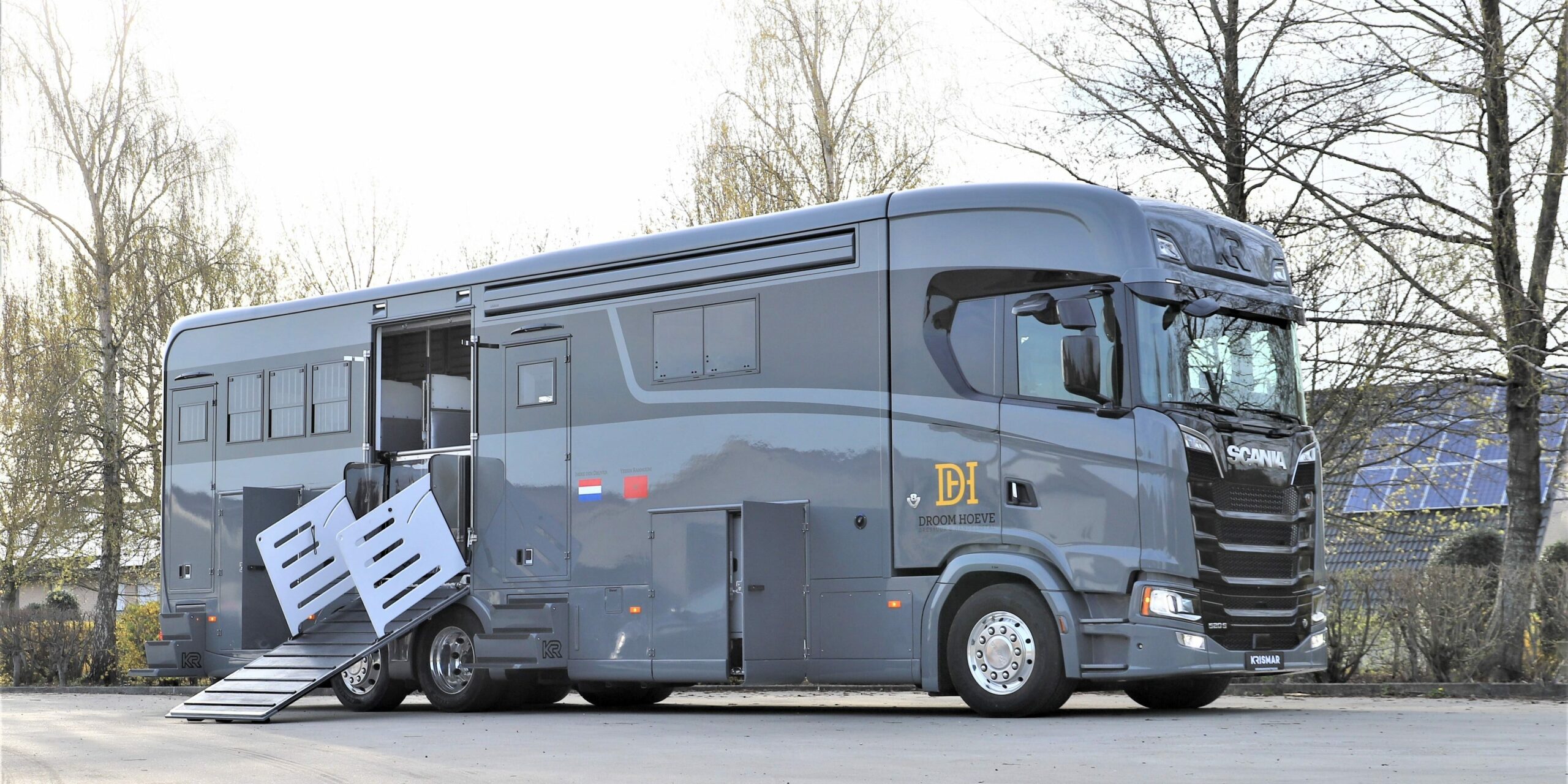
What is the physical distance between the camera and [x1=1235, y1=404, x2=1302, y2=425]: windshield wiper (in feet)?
41.2

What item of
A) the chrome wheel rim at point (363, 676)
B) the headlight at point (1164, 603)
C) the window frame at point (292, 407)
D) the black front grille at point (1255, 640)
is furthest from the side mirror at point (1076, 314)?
the window frame at point (292, 407)

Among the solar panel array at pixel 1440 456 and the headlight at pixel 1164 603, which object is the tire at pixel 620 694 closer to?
the headlight at pixel 1164 603

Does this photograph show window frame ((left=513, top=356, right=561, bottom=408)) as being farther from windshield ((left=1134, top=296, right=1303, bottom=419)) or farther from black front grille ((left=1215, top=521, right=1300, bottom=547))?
black front grille ((left=1215, top=521, right=1300, bottom=547))

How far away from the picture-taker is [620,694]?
53.9ft

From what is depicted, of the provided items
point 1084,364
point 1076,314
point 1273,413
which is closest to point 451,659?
point 1084,364

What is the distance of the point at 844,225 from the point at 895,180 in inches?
486

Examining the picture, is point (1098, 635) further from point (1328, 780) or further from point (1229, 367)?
point (1328, 780)

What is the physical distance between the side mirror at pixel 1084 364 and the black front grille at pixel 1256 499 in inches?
43.5

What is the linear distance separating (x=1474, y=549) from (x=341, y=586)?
654 inches

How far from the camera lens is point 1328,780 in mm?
8039

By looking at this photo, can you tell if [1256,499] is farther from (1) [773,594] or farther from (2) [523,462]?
(2) [523,462]

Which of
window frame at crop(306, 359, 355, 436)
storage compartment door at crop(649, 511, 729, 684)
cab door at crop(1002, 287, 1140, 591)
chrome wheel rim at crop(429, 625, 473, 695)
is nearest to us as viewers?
cab door at crop(1002, 287, 1140, 591)

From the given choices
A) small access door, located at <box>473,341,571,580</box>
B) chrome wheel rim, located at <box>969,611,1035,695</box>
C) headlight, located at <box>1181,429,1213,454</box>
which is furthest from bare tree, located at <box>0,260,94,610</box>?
headlight, located at <box>1181,429,1213,454</box>

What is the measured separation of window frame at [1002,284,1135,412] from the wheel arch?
1.17m
